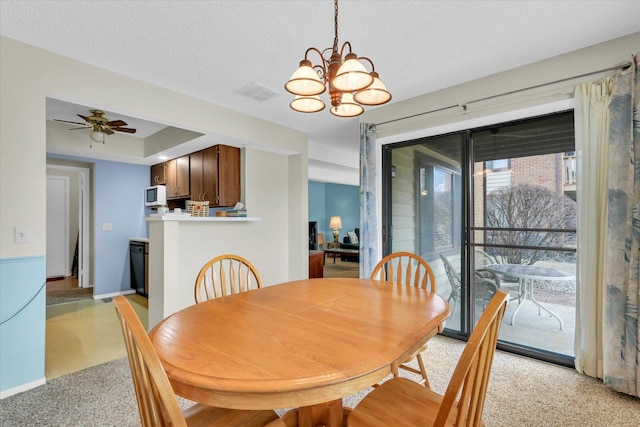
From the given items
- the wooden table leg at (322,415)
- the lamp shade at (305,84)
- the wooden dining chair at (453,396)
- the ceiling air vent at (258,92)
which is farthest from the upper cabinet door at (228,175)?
the wooden dining chair at (453,396)

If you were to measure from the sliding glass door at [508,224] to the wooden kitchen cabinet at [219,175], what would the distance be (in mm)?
2284

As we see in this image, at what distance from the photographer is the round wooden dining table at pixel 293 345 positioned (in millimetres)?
859

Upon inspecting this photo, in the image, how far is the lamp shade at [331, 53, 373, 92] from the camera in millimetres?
1346

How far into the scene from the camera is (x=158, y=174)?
5117 millimetres

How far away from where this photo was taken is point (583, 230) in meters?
2.25

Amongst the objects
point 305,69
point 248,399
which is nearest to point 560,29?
point 305,69

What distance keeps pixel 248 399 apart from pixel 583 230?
2596 millimetres

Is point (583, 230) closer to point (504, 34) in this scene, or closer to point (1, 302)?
point (504, 34)

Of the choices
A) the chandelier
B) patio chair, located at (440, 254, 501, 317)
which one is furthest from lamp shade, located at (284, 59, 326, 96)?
patio chair, located at (440, 254, 501, 317)

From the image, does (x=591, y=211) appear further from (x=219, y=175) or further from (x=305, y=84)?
(x=219, y=175)

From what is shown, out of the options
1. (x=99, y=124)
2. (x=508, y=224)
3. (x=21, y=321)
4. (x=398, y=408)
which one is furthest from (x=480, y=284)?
(x=99, y=124)

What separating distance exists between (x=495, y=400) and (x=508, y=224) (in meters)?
1.49

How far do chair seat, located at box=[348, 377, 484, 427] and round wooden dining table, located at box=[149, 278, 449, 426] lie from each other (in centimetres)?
21


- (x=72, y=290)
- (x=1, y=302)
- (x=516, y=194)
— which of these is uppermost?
(x=516, y=194)
